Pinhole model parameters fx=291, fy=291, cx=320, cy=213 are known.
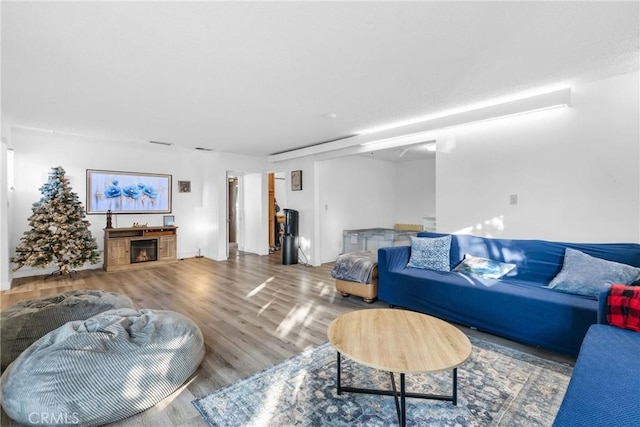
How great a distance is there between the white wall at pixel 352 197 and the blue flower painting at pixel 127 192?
3.61 m

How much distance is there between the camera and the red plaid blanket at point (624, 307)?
1.77 m

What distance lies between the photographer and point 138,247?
235 inches

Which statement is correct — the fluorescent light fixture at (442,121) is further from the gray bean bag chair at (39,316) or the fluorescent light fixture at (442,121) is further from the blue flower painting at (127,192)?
the gray bean bag chair at (39,316)

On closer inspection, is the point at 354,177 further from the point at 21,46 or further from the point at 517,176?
the point at 21,46

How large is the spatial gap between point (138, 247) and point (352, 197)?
185 inches

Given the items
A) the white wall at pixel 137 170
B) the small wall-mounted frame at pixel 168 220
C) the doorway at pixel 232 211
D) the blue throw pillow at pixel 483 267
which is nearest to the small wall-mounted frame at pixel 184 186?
the white wall at pixel 137 170

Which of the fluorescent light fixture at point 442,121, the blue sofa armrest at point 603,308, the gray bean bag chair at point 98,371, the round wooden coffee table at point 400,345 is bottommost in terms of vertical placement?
the gray bean bag chair at point 98,371

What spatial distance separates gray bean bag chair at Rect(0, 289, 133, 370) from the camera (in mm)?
2193

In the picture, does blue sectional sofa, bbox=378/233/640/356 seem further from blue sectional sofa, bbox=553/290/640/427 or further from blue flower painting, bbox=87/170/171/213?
blue flower painting, bbox=87/170/171/213

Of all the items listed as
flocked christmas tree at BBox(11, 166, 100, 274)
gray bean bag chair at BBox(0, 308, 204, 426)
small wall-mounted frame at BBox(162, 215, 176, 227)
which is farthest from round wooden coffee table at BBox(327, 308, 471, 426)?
small wall-mounted frame at BBox(162, 215, 176, 227)

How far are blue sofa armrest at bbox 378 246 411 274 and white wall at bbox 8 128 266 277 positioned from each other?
14.4 ft

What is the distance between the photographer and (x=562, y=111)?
3.22 meters

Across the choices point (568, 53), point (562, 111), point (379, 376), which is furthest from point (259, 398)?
point (562, 111)

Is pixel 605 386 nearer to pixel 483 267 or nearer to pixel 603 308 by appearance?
pixel 603 308
